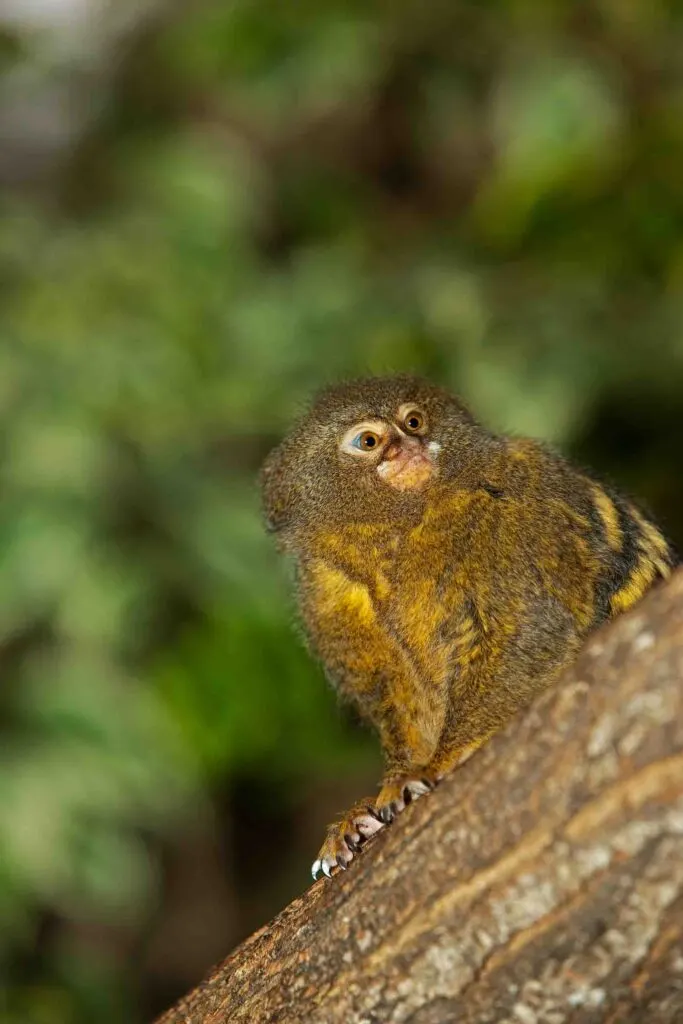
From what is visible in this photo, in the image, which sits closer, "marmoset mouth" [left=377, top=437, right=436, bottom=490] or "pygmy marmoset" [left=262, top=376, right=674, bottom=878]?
"pygmy marmoset" [left=262, top=376, right=674, bottom=878]

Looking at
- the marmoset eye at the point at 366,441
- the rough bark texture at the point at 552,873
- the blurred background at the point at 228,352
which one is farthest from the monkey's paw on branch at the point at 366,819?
the blurred background at the point at 228,352

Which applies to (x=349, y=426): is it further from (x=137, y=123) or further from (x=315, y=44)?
(x=137, y=123)

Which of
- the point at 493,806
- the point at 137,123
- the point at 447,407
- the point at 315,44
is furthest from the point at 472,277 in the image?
the point at 493,806

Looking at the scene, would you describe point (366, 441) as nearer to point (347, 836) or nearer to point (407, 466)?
point (407, 466)

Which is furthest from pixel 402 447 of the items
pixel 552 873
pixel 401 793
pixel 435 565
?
pixel 552 873

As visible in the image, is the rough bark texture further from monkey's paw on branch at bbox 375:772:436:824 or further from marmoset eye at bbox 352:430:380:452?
marmoset eye at bbox 352:430:380:452

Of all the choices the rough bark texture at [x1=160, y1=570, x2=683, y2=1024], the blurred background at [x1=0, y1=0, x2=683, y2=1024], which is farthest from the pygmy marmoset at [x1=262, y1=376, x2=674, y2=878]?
the blurred background at [x1=0, y1=0, x2=683, y2=1024]
